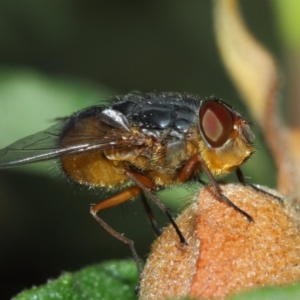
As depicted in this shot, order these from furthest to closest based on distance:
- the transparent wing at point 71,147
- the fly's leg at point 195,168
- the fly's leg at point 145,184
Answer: the transparent wing at point 71,147
the fly's leg at point 145,184
the fly's leg at point 195,168

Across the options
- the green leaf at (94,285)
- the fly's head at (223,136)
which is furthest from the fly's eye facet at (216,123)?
the green leaf at (94,285)

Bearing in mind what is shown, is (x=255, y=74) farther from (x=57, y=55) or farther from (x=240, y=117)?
(x=57, y=55)

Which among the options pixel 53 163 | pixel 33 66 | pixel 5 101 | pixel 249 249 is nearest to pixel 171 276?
pixel 249 249

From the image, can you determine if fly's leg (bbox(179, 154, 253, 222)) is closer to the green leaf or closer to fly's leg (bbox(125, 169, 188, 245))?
fly's leg (bbox(125, 169, 188, 245))

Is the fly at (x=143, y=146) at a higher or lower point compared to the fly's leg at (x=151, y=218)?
higher

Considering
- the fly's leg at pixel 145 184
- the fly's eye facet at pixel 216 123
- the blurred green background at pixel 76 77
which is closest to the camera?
the fly's eye facet at pixel 216 123

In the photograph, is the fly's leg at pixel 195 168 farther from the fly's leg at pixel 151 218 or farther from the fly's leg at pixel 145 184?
the fly's leg at pixel 151 218

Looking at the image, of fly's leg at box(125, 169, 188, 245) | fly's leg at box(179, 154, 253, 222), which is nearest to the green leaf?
fly's leg at box(125, 169, 188, 245)

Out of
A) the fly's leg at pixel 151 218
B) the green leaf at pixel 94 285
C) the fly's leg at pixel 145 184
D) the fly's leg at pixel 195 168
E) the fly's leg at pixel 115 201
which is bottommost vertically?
the green leaf at pixel 94 285

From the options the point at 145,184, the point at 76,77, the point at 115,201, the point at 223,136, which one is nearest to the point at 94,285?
the point at 115,201
